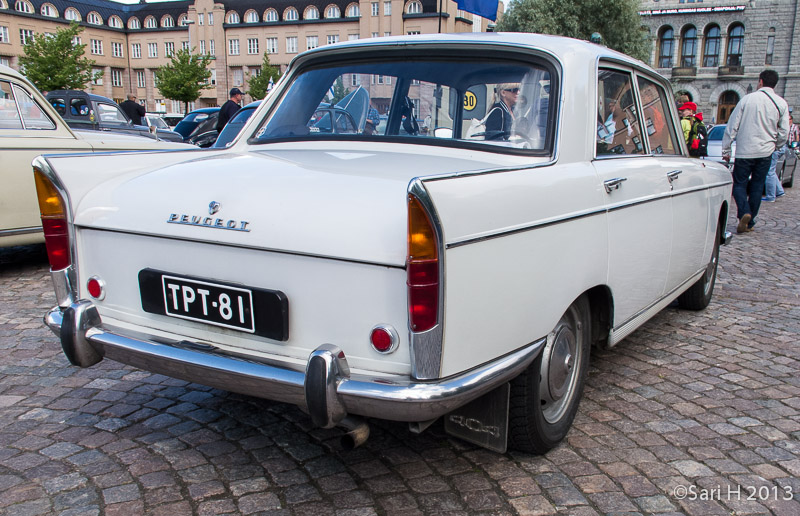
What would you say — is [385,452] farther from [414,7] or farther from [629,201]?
[414,7]

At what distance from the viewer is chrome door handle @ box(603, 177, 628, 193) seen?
2.97m

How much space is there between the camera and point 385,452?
292 centimetres

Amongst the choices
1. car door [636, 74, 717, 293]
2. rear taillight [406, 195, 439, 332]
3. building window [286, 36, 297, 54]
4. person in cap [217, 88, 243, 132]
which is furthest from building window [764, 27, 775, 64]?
rear taillight [406, 195, 439, 332]

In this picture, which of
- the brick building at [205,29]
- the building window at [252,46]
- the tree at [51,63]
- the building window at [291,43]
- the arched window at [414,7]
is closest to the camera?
the tree at [51,63]

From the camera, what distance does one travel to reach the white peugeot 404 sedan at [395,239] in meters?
2.15

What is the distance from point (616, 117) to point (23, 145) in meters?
5.16

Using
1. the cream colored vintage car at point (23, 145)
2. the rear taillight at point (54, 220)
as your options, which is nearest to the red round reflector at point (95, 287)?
the rear taillight at point (54, 220)

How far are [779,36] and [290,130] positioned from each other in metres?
63.4

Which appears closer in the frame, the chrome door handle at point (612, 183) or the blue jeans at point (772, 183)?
the chrome door handle at point (612, 183)

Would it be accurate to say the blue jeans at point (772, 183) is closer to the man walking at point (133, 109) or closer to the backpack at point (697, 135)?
the backpack at point (697, 135)

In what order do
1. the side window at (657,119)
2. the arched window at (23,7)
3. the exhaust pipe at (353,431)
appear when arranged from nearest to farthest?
the exhaust pipe at (353,431) → the side window at (657,119) → the arched window at (23,7)

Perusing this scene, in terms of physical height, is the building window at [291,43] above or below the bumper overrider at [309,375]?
above

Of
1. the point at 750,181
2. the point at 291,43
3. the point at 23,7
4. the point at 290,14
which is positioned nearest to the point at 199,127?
the point at 750,181

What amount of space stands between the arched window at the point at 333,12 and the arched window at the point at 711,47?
123ft
